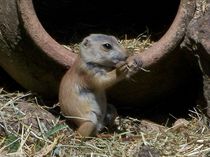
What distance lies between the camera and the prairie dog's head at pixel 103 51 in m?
6.82

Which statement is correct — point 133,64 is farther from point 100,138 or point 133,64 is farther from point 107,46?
point 100,138

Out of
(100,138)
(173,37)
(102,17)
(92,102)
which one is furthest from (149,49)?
(102,17)

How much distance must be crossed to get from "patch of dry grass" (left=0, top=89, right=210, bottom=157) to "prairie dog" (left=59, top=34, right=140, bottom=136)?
17 centimetres

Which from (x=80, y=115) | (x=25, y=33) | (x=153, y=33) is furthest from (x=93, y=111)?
(x=153, y=33)

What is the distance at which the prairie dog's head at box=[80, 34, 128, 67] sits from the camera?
269 inches

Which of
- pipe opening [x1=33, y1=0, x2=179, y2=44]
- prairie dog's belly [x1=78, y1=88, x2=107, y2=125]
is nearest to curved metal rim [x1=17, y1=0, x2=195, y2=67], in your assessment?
prairie dog's belly [x1=78, y1=88, x2=107, y2=125]

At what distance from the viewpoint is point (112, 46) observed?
6840 mm

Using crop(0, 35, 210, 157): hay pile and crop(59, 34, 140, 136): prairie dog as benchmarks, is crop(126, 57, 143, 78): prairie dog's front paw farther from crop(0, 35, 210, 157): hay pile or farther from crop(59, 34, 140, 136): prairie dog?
crop(0, 35, 210, 157): hay pile

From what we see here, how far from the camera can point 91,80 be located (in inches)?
277

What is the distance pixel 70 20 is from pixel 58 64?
1.64 metres

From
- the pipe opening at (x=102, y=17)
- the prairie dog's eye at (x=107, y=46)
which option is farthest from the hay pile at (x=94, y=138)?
the pipe opening at (x=102, y=17)

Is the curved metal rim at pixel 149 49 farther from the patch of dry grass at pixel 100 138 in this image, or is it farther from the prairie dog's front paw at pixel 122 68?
the patch of dry grass at pixel 100 138

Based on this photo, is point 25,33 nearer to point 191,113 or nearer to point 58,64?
point 58,64

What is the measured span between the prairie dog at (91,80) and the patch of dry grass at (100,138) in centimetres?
17
